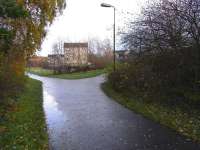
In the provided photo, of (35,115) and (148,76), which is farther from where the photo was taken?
(148,76)

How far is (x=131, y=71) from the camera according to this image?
16.8 meters

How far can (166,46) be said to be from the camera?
1366 centimetres

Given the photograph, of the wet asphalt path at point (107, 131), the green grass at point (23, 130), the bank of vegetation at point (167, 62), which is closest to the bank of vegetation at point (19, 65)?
the green grass at point (23, 130)

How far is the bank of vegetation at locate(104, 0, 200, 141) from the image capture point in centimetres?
1163

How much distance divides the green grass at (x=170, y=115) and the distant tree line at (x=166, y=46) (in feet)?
3.37

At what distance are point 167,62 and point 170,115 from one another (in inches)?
147

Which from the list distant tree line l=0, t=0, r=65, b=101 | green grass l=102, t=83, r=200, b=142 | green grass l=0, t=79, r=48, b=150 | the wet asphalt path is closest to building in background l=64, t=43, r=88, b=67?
distant tree line l=0, t=0, r=65, b=101

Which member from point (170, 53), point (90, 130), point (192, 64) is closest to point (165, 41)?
point (170, 53)

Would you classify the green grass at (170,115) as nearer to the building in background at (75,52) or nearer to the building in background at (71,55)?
the building in background at (71,55)

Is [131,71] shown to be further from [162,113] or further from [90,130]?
[90,130]

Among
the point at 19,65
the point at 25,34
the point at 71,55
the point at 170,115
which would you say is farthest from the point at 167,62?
the point at 71,55

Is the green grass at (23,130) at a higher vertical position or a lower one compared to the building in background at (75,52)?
lower

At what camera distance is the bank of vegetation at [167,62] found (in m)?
11.6

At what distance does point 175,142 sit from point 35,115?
591cm
